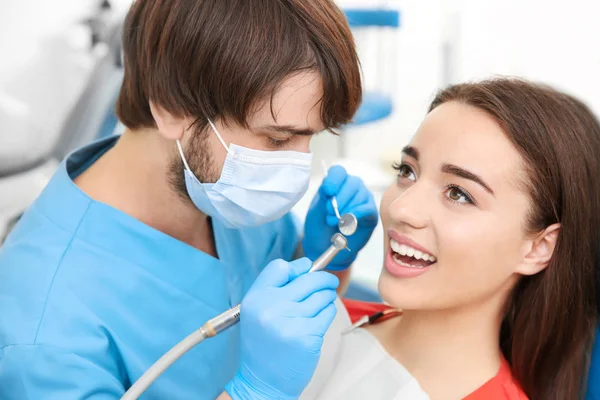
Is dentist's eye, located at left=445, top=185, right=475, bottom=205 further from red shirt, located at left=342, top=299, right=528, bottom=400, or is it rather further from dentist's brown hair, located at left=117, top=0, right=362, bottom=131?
red shirt, located at left=342, top=299, right=528, bottom=400

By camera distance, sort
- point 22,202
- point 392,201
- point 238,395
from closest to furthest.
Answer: point 238,395 < point 392,201 < point 22,202

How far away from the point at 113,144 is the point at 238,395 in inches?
28.6

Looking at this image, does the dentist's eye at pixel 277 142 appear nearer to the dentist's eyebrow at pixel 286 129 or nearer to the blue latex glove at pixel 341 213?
the dentist's eyebrow at pixel 286 129

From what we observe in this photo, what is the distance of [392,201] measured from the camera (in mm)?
1275

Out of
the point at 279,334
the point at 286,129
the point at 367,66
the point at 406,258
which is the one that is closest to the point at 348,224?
the point at 406,258

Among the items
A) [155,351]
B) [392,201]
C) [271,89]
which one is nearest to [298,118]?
[271,89]

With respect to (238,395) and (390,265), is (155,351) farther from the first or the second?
(390,265)

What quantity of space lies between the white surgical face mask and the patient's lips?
226mm

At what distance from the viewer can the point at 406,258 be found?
125cm

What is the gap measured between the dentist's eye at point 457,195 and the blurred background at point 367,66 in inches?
12.5

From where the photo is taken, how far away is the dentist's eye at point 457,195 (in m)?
1.17

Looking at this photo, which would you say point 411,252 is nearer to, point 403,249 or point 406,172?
point 403,249

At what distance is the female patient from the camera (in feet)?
3.82

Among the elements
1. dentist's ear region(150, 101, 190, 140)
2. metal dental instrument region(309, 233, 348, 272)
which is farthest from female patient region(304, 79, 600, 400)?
dentist's ear region(150, 101, 190, 140)
